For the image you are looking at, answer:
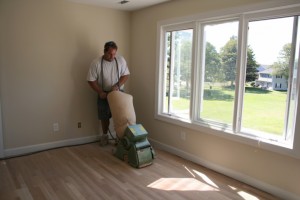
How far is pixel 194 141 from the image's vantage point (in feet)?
11.2

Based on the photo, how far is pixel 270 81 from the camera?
2662mm

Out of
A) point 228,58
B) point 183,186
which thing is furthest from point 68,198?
point 228,58

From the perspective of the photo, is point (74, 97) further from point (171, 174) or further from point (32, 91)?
point (171, 174)

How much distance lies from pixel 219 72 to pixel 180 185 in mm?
1489

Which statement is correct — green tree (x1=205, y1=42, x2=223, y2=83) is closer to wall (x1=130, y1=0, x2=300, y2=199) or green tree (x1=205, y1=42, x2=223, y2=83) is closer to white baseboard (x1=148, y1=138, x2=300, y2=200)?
wall (x1=130, y1=0, x2=300, y2=199)

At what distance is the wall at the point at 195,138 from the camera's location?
2543 mm

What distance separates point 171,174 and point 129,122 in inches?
36.4

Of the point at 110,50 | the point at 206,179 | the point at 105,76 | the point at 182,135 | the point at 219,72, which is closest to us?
the point at 206,179

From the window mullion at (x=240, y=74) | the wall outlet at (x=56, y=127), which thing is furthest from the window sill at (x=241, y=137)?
the wall outlet at (x=56, y=127)

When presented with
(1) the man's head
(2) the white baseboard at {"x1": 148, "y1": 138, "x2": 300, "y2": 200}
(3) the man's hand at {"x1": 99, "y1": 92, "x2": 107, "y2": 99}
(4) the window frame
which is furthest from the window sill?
(1) the man's head

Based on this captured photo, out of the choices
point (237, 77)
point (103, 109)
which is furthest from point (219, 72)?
point (103, 109)

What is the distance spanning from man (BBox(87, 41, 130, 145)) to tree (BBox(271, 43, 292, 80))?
87.4 inches

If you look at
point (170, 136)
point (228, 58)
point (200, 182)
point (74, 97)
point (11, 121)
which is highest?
point (228, 58)

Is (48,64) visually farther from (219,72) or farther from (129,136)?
(219,72)
